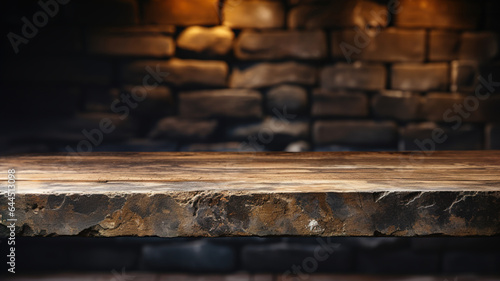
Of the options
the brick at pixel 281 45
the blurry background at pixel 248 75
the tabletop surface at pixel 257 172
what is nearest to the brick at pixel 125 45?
the blurry background at pixel 248 75

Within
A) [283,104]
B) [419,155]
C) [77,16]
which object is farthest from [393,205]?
[77,16]

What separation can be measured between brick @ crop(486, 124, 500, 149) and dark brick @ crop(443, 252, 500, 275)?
0.60 meters

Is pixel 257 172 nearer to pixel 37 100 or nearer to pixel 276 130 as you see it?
pixel 276 130

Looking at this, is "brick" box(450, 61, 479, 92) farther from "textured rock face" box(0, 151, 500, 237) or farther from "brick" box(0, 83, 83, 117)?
"brick" box(0, 83, 83, 117)

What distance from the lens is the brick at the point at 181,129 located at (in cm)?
253

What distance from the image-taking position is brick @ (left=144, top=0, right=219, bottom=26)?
2.47 meters

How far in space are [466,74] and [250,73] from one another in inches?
43.7

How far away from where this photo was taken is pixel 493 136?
2.52 metres

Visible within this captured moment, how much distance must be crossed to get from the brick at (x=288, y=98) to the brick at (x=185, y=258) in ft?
2.78

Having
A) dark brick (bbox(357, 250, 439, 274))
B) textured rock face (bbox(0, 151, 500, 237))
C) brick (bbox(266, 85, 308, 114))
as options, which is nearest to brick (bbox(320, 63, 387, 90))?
brick (bbox(266, 85, 308, 114))

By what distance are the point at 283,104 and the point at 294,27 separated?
1.30ft

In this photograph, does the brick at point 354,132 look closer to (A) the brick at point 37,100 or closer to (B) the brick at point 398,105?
(B) the brick at point 398,105

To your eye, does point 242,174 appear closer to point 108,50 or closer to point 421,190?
point 421,190

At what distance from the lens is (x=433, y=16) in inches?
98.3
